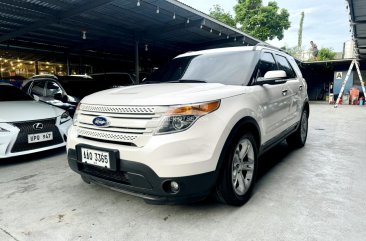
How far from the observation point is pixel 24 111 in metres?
4.30

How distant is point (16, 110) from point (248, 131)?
12.0 ft

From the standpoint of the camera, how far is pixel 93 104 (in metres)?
2.54

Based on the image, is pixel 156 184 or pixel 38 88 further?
pixel 38 88

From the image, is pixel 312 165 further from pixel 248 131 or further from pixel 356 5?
pixel 356 5

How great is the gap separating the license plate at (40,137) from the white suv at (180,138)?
1.74 meters

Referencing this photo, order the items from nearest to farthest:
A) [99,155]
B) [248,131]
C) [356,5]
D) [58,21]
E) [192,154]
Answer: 1. [192,154]
2. [99,155]
3. [248,131]
4. [356,5]
5. [58,21]

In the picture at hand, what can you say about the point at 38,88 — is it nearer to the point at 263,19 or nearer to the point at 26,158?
the point at 26,158

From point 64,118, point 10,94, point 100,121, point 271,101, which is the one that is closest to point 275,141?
point 271,101

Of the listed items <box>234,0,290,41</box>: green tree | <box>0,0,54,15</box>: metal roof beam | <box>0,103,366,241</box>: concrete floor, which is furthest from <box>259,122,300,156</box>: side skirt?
<box>234,0,290,41</box>: green tree

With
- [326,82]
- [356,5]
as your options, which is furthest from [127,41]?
[326,82]

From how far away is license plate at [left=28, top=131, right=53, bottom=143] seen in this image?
4.05 meters

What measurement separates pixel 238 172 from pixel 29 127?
10.4 feet

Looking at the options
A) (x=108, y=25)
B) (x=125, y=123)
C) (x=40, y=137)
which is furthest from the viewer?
(x=108, y=25)

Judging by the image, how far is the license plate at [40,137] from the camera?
13.3 ft
